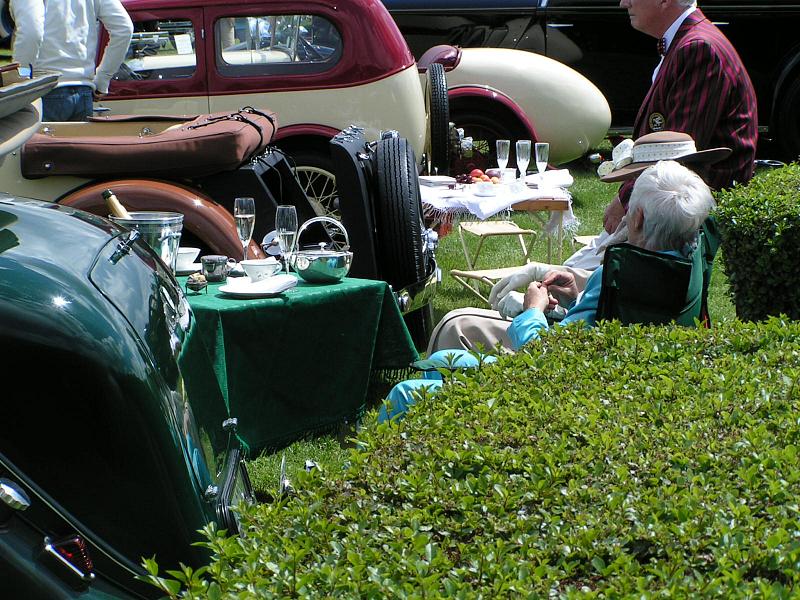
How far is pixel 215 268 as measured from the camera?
13.0 feet

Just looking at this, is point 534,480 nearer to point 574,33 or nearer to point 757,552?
point 757,552

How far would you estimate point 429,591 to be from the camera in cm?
144

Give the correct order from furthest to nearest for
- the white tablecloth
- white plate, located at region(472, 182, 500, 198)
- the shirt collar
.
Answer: white plate, located at region(472, 182, 500, 198)
the white tablecloth
the shirt collar

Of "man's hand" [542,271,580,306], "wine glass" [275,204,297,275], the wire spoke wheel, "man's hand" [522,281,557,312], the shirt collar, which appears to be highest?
the shirt collar

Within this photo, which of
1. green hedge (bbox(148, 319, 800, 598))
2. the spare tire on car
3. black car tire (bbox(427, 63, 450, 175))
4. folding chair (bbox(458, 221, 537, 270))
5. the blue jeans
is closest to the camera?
green hedge (bbox(148, 319, 800, 598))

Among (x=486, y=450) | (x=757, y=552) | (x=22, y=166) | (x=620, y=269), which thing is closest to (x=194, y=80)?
(x=22, y=166)

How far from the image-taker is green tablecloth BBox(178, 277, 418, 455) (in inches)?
147

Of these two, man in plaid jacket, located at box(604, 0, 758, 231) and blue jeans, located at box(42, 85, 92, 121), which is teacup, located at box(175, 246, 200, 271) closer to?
man in plaid jacket, located at box(604, 0, 758, 231)

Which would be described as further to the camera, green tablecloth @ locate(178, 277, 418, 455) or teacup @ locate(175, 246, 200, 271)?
teacup @ locate(175, 246, 200, 271)

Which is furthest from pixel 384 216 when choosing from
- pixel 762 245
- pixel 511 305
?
pixel 762 245

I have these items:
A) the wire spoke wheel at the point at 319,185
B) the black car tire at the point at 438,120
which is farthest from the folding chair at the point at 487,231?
the black car tire at the point at 438,120

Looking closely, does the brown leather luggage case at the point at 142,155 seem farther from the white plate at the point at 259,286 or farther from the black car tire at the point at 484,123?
the black car tire at the point at 484,123

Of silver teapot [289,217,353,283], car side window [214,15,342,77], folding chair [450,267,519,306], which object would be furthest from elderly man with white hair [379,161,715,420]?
car side window [214,15,342,77]

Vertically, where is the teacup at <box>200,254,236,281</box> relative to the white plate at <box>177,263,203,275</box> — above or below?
above
